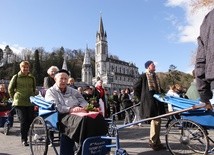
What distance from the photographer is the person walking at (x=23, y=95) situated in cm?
802

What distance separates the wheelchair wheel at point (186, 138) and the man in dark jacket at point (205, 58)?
2.65m

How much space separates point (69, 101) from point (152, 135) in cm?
236

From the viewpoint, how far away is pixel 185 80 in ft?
170

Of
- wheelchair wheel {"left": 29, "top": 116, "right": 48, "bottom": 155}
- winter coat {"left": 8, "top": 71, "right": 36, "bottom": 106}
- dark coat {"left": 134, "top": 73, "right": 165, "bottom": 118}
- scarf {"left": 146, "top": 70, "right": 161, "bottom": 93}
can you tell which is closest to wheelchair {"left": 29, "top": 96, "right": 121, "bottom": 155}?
wheelchair wheel {"left": 29, "top": 116, "right": 48, "bottom": 155}

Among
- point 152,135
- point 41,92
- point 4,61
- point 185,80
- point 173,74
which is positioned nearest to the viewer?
point 152,135

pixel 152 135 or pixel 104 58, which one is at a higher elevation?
pixel 104 58

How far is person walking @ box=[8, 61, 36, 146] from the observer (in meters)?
8.02

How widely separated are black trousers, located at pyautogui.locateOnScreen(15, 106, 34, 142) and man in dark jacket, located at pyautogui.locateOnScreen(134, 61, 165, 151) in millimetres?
2677

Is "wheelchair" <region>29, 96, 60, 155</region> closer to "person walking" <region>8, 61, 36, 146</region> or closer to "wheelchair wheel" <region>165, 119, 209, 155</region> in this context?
"person walking" <region>8, 61, 36, 146</region>

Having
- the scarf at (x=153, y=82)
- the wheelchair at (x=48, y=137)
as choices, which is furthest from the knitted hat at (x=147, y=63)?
the wheelchair at (x=48, y=137)

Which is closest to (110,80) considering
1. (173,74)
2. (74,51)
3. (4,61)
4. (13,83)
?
(74,51)

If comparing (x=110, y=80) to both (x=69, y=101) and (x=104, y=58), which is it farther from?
(x=69, y=101)

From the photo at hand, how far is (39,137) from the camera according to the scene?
6.07 m

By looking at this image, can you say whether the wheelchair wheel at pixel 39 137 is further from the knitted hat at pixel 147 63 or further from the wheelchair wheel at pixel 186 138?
the knitted hat at pixel 147 63
